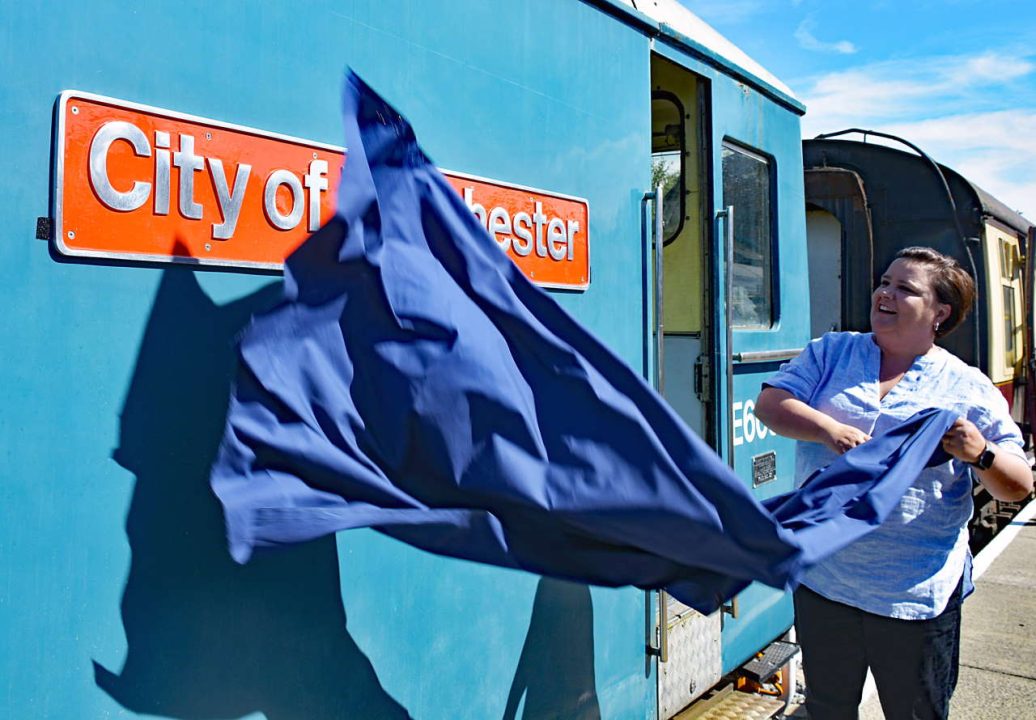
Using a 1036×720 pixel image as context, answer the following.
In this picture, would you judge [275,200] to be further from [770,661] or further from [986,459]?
[770,661]

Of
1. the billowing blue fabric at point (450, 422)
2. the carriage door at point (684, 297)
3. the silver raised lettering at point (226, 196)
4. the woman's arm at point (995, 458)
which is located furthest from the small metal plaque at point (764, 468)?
the silver raised lettering at point (226, 196)

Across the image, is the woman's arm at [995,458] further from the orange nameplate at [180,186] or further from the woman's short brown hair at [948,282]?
the orange nameplate at [180,186]

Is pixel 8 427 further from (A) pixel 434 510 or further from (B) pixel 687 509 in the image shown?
(B) pixel 687 509

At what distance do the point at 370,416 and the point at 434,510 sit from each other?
9.0 inches

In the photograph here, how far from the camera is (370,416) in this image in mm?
1836

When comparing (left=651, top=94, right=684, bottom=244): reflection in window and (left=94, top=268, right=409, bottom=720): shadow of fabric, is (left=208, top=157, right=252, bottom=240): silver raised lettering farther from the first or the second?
(left=651, top=94, right=684, bottom=244): reflection in window

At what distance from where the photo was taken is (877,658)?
258 cm

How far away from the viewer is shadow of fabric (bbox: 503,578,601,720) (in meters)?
2.64

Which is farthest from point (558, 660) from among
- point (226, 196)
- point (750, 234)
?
point (750, 234)

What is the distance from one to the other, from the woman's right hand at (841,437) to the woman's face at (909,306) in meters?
0.32

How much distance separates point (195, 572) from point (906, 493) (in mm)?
1836

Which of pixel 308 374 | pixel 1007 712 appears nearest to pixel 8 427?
pixel 308 374

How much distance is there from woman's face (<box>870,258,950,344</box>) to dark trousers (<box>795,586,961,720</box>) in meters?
0.73

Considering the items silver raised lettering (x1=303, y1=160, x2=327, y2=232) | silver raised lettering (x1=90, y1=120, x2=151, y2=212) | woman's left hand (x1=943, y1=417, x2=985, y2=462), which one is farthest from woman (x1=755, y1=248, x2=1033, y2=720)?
silver raised lettering (x1=90, y1=120, x2=151, y2=212)
